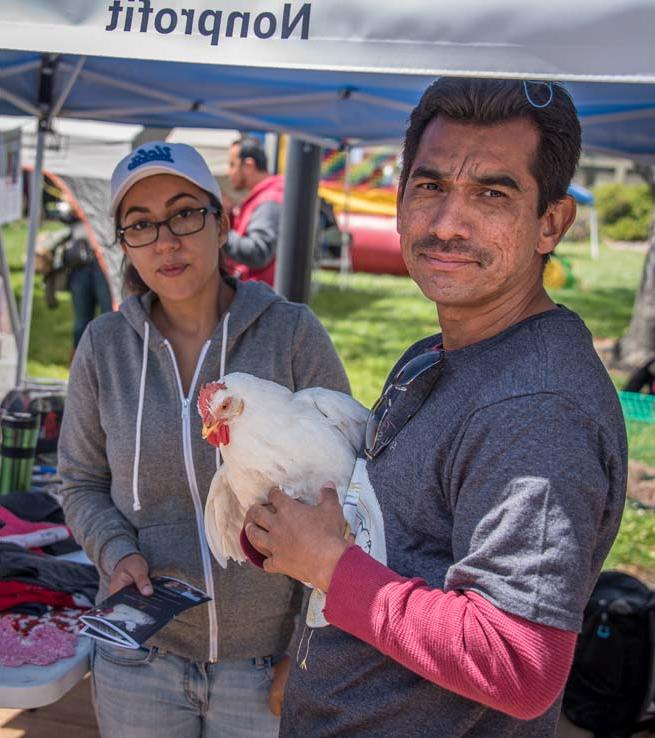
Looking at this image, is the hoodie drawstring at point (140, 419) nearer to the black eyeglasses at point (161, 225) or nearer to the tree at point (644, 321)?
the black eyeglasses at point (161, 225)

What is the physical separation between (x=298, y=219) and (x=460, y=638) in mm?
4782

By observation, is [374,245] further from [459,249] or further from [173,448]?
[459,249]

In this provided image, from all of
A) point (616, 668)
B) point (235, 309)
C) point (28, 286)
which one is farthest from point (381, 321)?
point (235, 309)

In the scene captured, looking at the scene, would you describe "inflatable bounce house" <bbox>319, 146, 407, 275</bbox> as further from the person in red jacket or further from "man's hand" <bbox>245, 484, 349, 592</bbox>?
"man's hand" <bbox>245, 484, 349, 592</bbox>

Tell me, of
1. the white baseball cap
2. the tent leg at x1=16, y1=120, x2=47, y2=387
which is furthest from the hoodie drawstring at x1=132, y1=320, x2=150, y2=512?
the tent leg at x1=16, y1=120, x2=47, y2=387

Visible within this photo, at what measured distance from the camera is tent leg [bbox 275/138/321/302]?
5.65 meters

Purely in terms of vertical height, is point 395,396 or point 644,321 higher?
point 395,396

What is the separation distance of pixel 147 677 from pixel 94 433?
607mm

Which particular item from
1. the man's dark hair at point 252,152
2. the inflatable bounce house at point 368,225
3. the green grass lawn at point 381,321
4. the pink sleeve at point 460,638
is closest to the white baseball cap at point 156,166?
the pink sleeve at point 460,638

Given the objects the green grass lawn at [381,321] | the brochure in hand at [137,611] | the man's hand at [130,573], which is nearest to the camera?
the brochure in hand at [137,611]

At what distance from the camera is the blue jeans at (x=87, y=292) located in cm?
852

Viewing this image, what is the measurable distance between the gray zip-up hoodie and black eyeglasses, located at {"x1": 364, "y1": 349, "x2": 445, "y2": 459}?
0.78 m

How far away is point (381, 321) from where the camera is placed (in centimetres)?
1260

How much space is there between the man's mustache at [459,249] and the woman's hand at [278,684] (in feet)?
3.89
